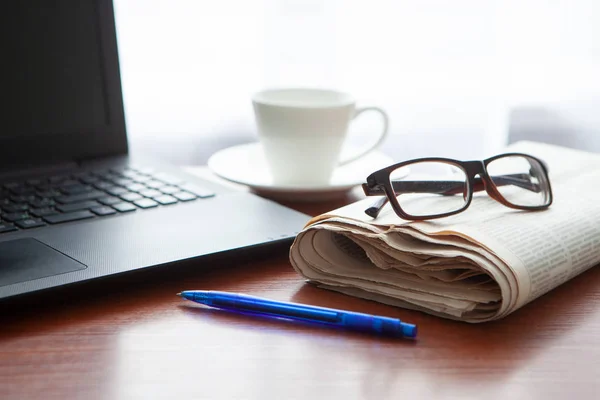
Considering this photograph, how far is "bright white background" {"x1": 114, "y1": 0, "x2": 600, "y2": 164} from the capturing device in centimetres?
108

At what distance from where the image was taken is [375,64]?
1.17m

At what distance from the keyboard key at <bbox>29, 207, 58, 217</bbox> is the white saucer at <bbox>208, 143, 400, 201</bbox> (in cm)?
20

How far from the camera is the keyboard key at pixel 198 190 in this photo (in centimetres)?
71

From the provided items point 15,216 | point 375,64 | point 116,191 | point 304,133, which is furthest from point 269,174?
point 375,64

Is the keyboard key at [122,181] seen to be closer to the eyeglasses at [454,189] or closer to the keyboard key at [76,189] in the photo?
the keyboard key at [76,189]

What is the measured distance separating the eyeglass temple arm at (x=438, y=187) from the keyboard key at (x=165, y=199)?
0.70ft

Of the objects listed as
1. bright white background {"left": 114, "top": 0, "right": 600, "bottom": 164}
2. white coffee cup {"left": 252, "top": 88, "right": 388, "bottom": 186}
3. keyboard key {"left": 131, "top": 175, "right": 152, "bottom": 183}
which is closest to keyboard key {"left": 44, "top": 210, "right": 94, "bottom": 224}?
keyboard key {"left": 131, "top": 175, "right": 152, "bottom": 183}

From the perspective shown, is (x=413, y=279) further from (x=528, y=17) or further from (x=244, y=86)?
(x=528, y=17)

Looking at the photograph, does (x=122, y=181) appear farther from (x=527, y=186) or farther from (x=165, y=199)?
(x=527, y=186)

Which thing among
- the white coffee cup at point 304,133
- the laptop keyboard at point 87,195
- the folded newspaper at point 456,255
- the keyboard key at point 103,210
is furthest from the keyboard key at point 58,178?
the folded newspaper at point 456,255

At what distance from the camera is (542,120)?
1.28 meters

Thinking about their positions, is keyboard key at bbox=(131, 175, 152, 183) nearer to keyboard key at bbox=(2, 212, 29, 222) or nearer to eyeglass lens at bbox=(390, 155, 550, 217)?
keyboard key at bbox=(2, 212, 29, 222)

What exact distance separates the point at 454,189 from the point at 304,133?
21cm

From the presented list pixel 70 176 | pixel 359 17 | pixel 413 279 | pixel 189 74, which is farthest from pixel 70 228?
pixel 359 17
